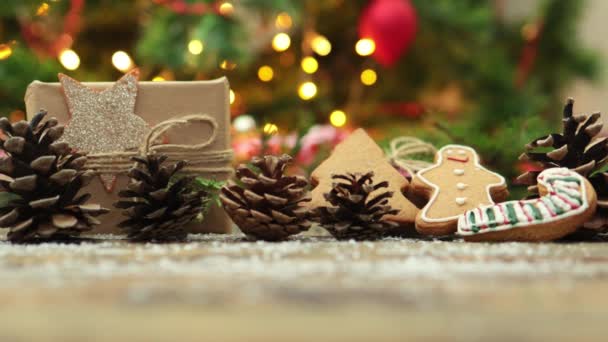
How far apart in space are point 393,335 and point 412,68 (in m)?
1.73

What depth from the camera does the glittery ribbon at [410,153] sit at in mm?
724

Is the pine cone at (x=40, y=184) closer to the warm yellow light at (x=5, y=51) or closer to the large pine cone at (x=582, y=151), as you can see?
the large pine cone at (x=582, y=151)

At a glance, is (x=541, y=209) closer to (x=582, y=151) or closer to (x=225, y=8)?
(x=582, y=151)

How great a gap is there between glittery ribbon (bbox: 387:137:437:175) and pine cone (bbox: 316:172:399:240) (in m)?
0.11

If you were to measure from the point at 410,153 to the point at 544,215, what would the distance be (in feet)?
0.79

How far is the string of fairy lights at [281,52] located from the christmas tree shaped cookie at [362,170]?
1.96 feet

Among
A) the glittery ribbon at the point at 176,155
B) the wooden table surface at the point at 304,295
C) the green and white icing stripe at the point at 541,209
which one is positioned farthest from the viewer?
the glittery ribbon at the point at 176,155

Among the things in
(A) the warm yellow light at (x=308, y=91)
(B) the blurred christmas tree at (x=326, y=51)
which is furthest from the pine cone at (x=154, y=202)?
(A) the warm yellow light at (x=308, y=91)

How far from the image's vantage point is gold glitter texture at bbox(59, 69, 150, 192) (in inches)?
25.5

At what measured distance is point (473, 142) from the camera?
0.83 meters

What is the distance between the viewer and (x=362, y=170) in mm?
670

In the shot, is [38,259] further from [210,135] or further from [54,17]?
[54,17]

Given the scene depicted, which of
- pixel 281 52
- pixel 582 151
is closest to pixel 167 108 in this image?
pixel 582 151

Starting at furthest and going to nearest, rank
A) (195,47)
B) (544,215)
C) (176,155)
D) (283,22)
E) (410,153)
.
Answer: (283,22), (195,47), (410,153), (176,155), (544,215)
